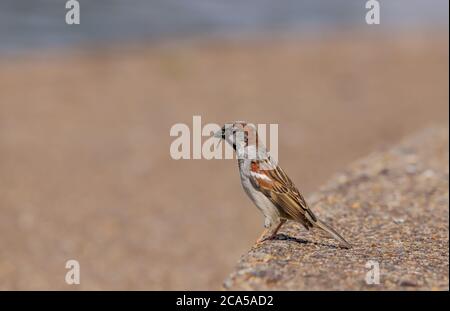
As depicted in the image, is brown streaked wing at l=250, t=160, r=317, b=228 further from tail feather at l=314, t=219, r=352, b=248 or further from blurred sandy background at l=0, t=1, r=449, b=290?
blurred sandy background at l=0, t=1, r=449, b=290

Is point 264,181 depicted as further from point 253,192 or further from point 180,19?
point 180,19

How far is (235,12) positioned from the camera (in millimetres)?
22734

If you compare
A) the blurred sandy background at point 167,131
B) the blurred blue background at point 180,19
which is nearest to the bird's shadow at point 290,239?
the blurred sandy background at point 167,131

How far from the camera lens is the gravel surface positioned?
395cm

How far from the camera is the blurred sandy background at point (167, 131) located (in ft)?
26.3

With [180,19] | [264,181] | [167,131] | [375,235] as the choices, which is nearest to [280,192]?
[264,181]

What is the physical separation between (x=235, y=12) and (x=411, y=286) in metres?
19.6

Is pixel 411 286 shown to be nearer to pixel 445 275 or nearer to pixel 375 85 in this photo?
pixel 445 275

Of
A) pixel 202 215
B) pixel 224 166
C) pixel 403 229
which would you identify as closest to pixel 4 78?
pixel 224 166

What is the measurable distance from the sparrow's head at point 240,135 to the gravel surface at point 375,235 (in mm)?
656

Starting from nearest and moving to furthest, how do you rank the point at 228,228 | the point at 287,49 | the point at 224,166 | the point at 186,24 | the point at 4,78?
the point at 228,228 → the point at 224,166 → the point at 4,78 → the point at 287,49 → the point at 186,24

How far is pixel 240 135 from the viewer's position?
4.40 meters

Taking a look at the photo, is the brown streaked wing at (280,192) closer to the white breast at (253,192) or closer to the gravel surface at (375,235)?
the white breast at (253,192)

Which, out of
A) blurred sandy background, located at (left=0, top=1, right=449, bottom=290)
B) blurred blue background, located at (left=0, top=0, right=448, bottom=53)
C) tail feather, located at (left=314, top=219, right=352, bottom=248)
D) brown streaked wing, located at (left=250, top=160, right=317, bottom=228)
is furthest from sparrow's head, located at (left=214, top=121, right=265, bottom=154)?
blurred blue background, located at (left=0, top=0, right=448, bottom=53)
